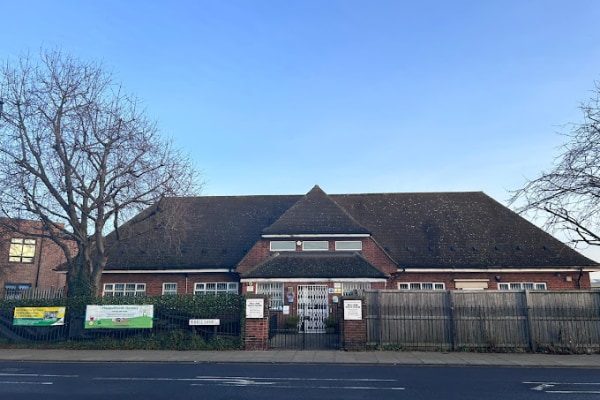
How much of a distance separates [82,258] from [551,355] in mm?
19775

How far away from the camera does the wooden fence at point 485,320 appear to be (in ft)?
53.9

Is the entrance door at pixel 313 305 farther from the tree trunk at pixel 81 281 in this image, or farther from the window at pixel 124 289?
the window at pixel 124 289

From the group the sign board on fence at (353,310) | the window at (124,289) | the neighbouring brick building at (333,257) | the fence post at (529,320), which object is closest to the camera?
the fence post at (529,320)

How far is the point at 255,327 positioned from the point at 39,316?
9204mm

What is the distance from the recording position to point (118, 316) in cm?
1792

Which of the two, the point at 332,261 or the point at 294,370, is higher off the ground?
the point at 332,261

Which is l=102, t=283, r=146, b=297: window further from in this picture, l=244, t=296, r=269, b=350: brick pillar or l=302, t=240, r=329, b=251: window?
l=244, t=296, r=269, b=350: brick pillar

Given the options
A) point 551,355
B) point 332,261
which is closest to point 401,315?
point 551,355

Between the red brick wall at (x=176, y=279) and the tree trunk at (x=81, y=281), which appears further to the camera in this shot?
the red brick wall at (x=176, y=279)

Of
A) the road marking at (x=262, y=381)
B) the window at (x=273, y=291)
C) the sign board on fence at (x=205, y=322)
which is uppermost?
the window at (x=273, y=291)

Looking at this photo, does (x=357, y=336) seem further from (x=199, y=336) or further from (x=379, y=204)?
(x=379, y=204)

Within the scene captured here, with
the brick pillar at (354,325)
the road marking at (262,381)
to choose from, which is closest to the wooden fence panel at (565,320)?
the brick pillar at (354,325)

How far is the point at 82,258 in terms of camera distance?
67.0 feet

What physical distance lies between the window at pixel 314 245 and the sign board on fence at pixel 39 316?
12.4 metres
